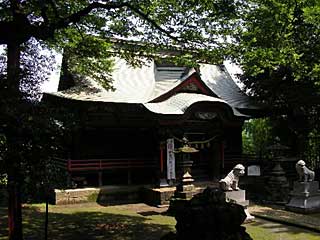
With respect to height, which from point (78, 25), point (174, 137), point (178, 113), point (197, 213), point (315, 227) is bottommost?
point (315, 227)

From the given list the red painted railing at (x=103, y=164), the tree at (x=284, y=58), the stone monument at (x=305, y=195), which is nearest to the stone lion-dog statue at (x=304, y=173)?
the stone monument at (x=305, y=195)

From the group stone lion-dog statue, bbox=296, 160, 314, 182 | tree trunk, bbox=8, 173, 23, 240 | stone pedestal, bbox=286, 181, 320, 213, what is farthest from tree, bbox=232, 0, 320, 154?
tree trunk, bbox=8, 173, 23, 240

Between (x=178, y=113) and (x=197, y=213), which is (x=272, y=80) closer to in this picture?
(x=178, y=113)

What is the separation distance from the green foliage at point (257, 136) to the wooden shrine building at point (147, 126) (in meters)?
8.95

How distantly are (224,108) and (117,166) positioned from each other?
6.09m

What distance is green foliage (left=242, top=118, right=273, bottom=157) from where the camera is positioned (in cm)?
2956

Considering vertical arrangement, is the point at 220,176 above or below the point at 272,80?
below

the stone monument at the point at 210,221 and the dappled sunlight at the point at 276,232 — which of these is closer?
the stone monument at the point at 210,221

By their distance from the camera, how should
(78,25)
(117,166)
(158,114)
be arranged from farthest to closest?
1. (117,166)
2. (158,114)
3. (78,25)

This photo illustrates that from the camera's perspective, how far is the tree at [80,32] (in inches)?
281

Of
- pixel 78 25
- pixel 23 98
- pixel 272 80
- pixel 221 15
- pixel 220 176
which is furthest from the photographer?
pixel 272 80

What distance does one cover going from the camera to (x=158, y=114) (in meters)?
16.6

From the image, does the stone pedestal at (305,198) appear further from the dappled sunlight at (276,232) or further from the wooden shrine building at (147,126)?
the wooden shrine building at (147,126)

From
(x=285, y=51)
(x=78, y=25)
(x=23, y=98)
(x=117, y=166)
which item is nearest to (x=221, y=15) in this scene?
(x=285, y=51)
